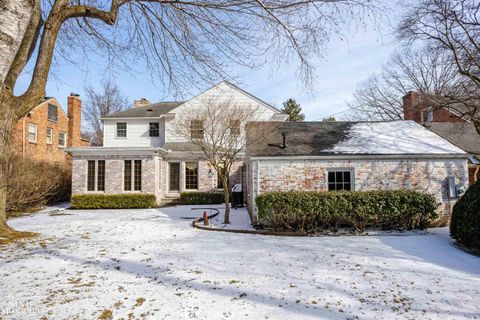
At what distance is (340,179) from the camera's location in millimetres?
11102

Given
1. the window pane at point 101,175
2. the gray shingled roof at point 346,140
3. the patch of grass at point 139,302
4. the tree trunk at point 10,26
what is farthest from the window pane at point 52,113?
the tree trunk at point 10,26

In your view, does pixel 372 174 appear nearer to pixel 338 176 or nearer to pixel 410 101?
pixel 338 176

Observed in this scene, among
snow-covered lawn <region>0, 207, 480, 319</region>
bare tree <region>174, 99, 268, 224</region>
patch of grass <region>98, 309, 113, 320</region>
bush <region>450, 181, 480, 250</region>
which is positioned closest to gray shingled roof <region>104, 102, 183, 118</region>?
bare tree <region>174, 99, 268, 224</region>

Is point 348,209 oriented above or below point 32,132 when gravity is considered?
below

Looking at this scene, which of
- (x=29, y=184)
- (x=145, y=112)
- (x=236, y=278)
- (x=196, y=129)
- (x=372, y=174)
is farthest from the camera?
(x=145, y=112)

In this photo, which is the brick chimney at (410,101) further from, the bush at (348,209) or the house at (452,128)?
the bush at (348,209)

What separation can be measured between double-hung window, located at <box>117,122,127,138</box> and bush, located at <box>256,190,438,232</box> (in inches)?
617

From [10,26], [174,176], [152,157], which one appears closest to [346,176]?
[10,26]

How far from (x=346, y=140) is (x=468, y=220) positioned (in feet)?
18.9

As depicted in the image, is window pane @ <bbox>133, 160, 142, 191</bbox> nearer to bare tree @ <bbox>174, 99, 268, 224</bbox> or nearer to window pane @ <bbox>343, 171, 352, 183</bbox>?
bare tree @ <bbox>174, 99, 268, 224</bbox>

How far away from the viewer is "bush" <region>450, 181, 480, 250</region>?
6.92m

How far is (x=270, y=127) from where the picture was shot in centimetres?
1277

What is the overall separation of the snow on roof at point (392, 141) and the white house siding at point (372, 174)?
1.47 feet

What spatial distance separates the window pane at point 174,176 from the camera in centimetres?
1897
